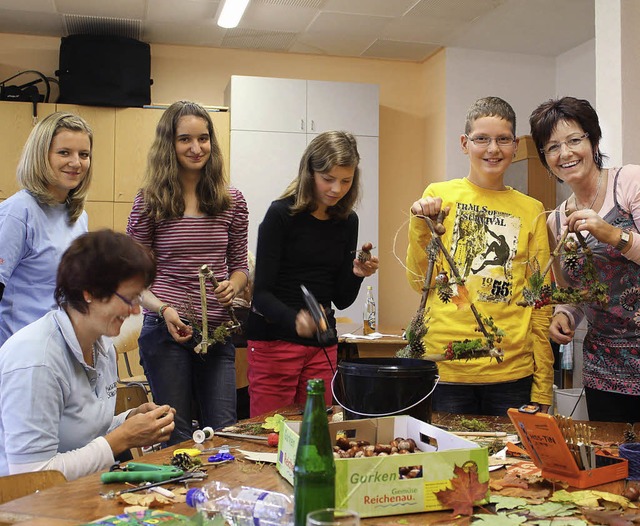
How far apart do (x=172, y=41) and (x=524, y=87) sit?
3035 millimetres

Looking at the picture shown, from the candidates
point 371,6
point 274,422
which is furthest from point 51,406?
point 371,6

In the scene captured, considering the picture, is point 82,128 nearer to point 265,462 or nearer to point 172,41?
point 265,462

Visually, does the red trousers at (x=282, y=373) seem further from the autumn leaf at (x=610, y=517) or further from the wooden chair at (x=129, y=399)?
the autumn leaf at (x=610, y=517)

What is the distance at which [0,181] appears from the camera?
17.7ft

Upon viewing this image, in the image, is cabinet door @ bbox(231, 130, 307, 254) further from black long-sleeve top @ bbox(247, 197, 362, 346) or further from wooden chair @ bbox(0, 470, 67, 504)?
wooden chair @ bbox(0, 470, 67, 504)

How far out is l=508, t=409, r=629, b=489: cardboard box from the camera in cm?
131

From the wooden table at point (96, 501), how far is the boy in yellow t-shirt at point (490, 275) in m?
0.75

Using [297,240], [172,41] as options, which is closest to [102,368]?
[297,240]

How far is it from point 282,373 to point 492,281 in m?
0.70

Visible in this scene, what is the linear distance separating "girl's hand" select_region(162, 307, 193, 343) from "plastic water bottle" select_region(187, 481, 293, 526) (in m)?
1.09

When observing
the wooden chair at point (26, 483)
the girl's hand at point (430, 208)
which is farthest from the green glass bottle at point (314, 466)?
the girl's hand at point (430, 208)

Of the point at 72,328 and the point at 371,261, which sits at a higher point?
the point at 371,261

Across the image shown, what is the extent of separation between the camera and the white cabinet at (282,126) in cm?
570

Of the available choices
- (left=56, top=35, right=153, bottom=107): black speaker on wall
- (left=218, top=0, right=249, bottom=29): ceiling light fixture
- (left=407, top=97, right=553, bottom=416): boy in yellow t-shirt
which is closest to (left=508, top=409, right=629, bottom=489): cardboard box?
(left=407, top=97, right=553, bottom=416): boy in yellow t-shirt
